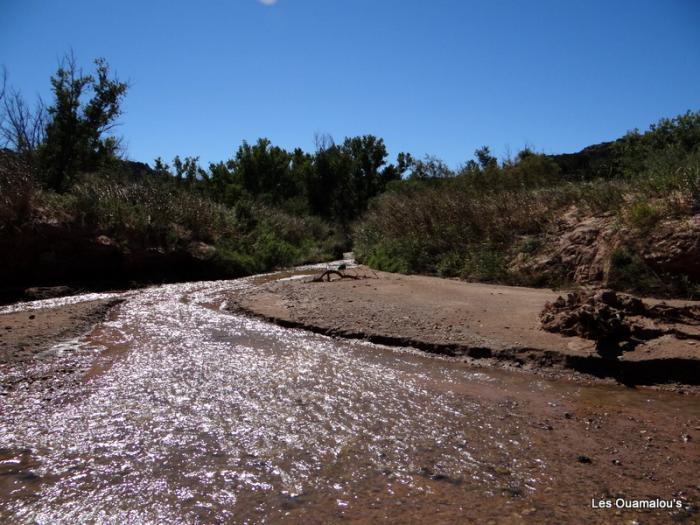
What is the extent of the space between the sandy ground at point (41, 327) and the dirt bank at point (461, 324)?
2433mm

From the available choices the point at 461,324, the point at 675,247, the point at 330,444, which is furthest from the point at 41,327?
the point at 675,247

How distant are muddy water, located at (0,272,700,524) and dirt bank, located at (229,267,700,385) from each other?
0.41 meters

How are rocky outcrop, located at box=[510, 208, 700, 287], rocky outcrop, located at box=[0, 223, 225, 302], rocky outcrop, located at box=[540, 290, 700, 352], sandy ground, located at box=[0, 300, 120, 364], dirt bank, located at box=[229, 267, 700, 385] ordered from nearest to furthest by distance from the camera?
1. dirt bank, located at box=[229, 267, 700, 385]
2. rocky outcrop, located at box=[540, 290, 700, 352]
3. sandy ground, located at box=[0, 300, 120, 364]
4. rocky outcrop, located at box=[510, 208, 700, 287]
5. rocky outcrop, located at box=[0, 223, 225, 302]

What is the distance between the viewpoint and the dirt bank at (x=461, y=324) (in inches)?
199

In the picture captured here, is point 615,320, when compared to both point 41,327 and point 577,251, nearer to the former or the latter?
point 577,251

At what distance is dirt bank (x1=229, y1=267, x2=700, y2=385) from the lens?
505cm

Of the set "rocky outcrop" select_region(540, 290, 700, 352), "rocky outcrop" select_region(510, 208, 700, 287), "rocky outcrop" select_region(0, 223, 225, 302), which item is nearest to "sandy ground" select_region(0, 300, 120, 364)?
"rocky outcrop" select_region(0, 223, 225, 302)

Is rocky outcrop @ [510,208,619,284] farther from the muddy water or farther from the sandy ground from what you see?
the sandy ground

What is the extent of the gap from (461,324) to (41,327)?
5919 mm

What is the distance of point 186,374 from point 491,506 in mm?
3410

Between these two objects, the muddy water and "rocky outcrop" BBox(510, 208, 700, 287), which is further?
"rocky outcrop" BBox(510, 208, 700, 287)

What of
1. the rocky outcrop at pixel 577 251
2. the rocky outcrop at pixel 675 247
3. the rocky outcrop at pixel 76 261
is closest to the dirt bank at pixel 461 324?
the rocky outcrop at pixel 577 251

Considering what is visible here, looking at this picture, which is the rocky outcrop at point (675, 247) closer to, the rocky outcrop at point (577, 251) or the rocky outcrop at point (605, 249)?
the rocky outcrop at point (605, 249)

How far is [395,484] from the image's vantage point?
296cm
